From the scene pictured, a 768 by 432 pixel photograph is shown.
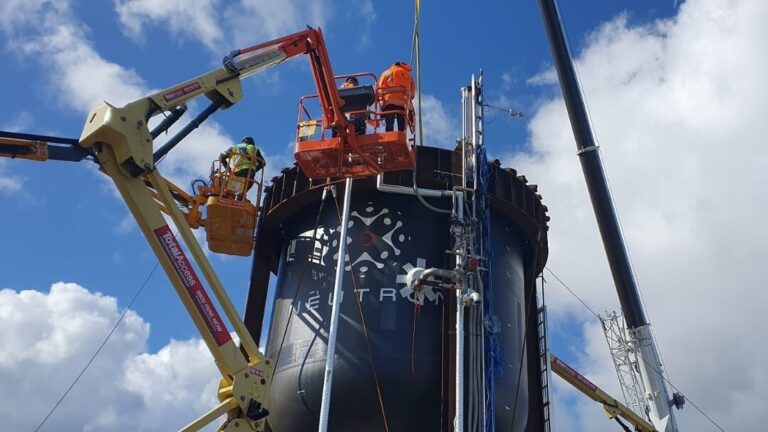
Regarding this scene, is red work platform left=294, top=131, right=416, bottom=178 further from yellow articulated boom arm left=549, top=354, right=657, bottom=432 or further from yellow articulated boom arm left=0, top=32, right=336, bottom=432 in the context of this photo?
yellow articulated boom arm left=549, top=354, right=657, bottom=432

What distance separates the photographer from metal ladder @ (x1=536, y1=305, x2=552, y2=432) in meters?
18.4

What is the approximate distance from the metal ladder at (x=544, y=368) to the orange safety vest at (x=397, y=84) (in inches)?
300

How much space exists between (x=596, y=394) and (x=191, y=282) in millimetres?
15651

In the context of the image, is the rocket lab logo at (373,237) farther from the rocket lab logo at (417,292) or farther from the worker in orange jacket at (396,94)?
the worker in orange jacket at (396,94)

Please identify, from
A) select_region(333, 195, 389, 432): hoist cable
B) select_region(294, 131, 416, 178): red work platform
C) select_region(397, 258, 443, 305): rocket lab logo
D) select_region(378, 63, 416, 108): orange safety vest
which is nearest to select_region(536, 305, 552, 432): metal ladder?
select_region(397, 258, 443, 305): rocket lab logo

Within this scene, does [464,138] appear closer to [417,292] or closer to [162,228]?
[417,292]

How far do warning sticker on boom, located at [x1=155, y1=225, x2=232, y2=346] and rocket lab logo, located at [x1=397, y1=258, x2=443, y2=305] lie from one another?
5.02m

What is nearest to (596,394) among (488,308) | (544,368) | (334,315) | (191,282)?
(544,368)

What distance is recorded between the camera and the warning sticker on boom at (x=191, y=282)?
11.6 m

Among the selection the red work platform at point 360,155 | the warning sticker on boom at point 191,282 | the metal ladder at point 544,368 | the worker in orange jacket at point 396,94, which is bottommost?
the warning sticker on boom at point 191,282

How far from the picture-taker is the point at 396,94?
15586 mm

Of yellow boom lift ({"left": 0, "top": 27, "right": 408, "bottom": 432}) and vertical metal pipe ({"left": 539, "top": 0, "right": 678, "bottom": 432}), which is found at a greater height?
vertical metal pipe ({"left": 539, "top": 0, "right": 678, "bottom": 432})

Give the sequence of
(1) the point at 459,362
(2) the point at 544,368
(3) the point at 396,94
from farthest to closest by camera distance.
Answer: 1. (2) the point at 544,368
2. (3) the point at 396,94
3. (1) the point at 459,362

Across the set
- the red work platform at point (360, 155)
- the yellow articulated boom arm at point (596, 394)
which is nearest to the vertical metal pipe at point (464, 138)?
the red work platform at point (360, 155)
